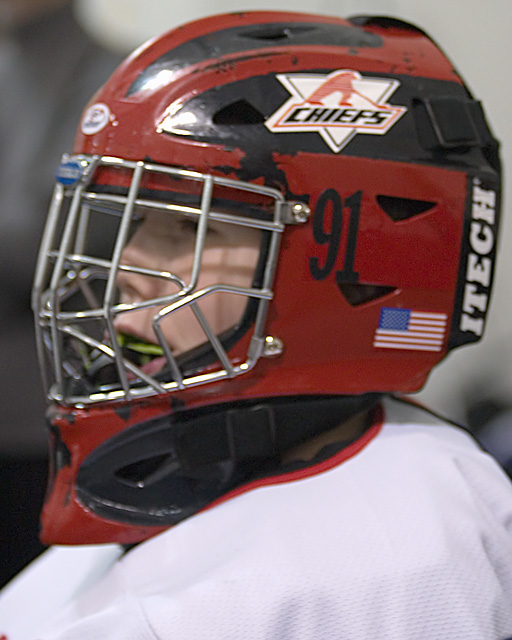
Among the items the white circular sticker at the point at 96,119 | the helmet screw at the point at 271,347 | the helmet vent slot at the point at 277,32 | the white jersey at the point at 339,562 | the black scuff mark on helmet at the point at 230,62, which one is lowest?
the white jersey at the point at 339,562

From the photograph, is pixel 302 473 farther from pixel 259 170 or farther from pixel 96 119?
pixel 96 119

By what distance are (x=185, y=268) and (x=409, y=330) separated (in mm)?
254

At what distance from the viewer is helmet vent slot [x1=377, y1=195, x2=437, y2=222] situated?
0.77 m

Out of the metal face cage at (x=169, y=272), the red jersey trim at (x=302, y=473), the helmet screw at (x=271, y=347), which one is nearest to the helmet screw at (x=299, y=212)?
the metal face cage at (x=169, y=272)

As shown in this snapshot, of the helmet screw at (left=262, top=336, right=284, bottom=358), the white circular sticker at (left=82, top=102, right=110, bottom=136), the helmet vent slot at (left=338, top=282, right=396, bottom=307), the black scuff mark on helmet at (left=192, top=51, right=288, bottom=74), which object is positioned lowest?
the helmet screw at (left=262, top=336, right=284, bottom=358)

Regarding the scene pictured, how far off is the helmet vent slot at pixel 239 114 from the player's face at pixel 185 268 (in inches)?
4.2

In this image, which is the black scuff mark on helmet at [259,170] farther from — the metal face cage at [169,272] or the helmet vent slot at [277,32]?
the helmet vent slot at [277,32]

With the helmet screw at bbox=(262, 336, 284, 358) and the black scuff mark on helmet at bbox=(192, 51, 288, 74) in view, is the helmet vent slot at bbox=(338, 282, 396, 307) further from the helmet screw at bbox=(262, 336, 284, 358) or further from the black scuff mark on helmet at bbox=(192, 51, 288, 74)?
the black scuff mark on helmet at bbox=(192, 51, 288, 74)

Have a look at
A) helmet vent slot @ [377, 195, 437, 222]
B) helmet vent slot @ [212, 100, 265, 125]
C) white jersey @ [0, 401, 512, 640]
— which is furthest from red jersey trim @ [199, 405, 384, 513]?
helmet vent slot @ [212, 100, 265, 125]

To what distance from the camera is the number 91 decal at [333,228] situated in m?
0.74

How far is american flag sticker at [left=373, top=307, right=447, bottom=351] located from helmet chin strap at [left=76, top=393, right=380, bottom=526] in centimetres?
8

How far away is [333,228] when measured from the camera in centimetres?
75

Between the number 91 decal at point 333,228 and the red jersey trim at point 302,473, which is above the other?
the number 91 decal at point 333,228

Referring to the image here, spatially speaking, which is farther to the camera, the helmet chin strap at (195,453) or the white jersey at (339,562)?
the helmet chin strap at (195,453)
